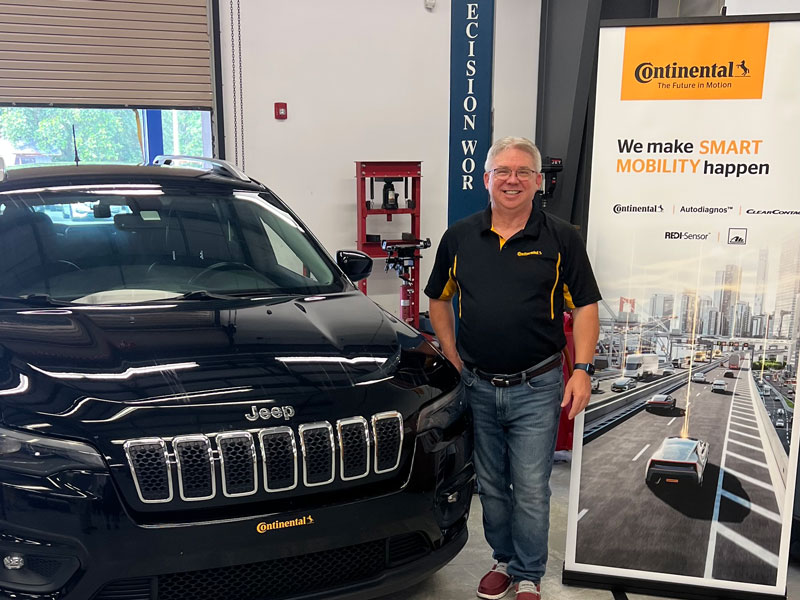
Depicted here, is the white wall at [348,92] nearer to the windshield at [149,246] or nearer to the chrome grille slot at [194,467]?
the windshield at [149,246]

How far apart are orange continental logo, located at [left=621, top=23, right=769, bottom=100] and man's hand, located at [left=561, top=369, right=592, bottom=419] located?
3.11ft

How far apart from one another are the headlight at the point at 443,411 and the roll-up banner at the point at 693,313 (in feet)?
1.71

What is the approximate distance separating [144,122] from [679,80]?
480 cm

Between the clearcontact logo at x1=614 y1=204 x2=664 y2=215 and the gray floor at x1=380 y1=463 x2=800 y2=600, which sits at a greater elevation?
the clearcontact logo at x1=614 y1=204 x2=664 y2=215

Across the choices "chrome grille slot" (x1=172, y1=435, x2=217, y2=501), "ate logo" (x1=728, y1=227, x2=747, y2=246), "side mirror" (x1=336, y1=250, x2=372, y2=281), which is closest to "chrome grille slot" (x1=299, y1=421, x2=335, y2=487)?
"chrome grille slot" (x1=172, y1=435, x2=217, y2=501)

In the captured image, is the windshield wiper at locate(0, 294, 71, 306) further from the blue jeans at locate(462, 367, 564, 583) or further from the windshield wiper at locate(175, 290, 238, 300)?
the blue jeans at locate(462, 367, 564, 583)

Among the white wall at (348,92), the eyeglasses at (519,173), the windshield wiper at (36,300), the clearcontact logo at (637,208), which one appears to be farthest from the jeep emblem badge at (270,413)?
the white wall at (348,92)

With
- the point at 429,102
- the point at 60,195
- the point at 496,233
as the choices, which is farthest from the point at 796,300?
the point at 429,102

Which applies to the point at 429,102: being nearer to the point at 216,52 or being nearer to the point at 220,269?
the point at 216,52

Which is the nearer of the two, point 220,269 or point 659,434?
point 659,434

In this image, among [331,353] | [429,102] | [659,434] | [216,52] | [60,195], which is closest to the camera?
[331,353]

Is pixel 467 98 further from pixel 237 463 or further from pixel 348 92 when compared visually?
pixel 237 463

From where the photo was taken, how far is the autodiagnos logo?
217 centimetres

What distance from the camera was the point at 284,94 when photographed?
573 centimetres
